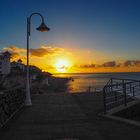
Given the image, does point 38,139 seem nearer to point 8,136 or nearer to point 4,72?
point 8,136

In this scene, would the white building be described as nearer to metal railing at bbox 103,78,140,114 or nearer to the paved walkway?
metal railing at bbox 103,78,140,114

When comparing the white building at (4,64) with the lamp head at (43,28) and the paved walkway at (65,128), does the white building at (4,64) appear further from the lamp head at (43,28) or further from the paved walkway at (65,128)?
the paved walkway at (65,128)

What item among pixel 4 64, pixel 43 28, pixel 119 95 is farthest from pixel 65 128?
pixel 4 64

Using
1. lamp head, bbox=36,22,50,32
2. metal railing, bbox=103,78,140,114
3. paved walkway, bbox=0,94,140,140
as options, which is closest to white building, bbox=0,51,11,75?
metal railing, bbox=103,78,140,114

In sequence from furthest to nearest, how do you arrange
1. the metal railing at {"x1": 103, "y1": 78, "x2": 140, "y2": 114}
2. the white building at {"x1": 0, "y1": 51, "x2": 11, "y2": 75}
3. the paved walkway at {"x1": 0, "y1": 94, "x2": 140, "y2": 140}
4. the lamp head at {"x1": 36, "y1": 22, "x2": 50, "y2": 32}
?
the white building at {"x1": 0, "y1": 51, "x2": 11, "y2": 75} → the lamp head at {"x1": 36, "y1": 22, "x2": 50, "y2": 32} → the metal railing at {"x1": 103, "y1": 78, "x2": 140, "y2": 114} → the paved walkway at {"x1": 0, "y1": 94, "x2": 140, "y2": 140}

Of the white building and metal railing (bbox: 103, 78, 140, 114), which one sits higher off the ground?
the white building

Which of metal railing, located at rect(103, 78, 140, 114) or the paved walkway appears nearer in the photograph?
the paved walkway

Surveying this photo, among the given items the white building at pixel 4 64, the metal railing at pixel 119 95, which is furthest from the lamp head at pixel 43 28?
the white building at pixel 4 64

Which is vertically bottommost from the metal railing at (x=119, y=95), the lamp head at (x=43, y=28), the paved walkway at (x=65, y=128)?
the paved walkway at (x=65, y=128)

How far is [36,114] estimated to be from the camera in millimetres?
9383

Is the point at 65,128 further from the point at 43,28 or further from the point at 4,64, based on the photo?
the point at 4,64

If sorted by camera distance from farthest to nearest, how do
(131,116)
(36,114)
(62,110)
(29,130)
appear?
(131,116), (62,110), (36,114), (29,130)

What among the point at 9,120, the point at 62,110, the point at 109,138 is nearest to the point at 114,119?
the point at 109,138

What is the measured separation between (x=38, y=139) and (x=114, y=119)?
126 inches
